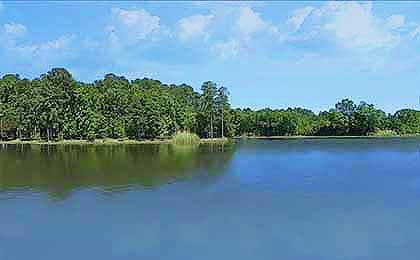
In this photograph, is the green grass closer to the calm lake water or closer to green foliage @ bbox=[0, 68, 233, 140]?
green foliage @ bbox=[0, 68, 233, 140]

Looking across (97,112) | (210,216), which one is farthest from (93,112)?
(210,216)

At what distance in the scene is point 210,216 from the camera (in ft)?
41.7

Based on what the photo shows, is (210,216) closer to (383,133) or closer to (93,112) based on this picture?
(93,112)

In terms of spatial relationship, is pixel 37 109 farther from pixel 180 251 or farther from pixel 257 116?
pixel 180 251

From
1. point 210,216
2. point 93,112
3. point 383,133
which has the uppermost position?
point 93,112

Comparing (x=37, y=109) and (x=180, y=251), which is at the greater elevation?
(x=37, y=109)

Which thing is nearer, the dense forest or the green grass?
the dense forest

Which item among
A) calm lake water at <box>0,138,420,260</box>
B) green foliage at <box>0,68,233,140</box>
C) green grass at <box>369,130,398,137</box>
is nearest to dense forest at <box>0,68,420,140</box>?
green foliage at <box>0,68,233,140</box>

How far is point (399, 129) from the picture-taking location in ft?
322

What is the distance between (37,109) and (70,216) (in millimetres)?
58220

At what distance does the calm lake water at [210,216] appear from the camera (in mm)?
9617

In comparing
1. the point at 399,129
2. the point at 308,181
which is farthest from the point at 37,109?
the point at 399,129

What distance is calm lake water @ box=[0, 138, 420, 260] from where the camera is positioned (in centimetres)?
962

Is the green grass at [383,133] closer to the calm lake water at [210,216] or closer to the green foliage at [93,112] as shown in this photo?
the green foliage at [93,112]
